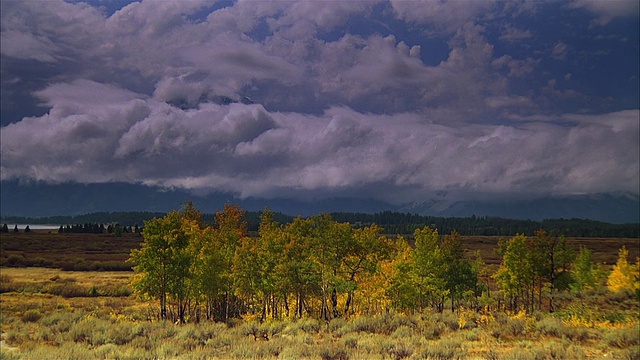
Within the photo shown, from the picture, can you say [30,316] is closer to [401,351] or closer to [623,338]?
[401,351]

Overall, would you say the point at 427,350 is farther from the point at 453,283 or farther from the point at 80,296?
the point at 80,296

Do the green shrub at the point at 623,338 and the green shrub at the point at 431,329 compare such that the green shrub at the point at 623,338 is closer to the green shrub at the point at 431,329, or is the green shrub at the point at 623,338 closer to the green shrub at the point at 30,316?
the green shrub at the point at 431,329

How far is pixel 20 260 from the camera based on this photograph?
101m

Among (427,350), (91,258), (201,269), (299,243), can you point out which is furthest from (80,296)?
(91,258)

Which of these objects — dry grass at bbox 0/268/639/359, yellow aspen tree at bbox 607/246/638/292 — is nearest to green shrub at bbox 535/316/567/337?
dry grass at bbox 0/268/639/359

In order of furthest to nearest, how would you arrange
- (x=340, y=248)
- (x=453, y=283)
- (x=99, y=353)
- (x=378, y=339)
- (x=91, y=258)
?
(x=91, y=258) < (x=453, y=283) < (x=340, y=248) < (x=378, y=339) < (x=99, y=353)

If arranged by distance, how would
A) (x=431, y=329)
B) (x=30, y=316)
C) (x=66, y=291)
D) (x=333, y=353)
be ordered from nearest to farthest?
(x=333, y=353)
(x=431, y=329)
(x=30, y=316)
(x=66, y=291)

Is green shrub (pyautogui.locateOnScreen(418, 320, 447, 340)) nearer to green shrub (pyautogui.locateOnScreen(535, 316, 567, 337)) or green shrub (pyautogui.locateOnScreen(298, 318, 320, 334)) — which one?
green shrub (pyautogui.locateOnScreen(535, 316, 567, 337))

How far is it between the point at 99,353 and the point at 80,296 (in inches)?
1747

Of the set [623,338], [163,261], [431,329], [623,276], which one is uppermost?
[163,261]

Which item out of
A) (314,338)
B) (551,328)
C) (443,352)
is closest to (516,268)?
(551,328)

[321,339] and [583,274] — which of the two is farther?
[583,274]

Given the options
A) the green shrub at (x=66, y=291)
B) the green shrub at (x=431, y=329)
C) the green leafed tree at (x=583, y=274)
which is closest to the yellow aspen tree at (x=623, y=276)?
the green leafed tree at (x=583, y=274)

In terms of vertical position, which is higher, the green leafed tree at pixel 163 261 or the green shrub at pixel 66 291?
the green leafed tree at pixel 163 261
